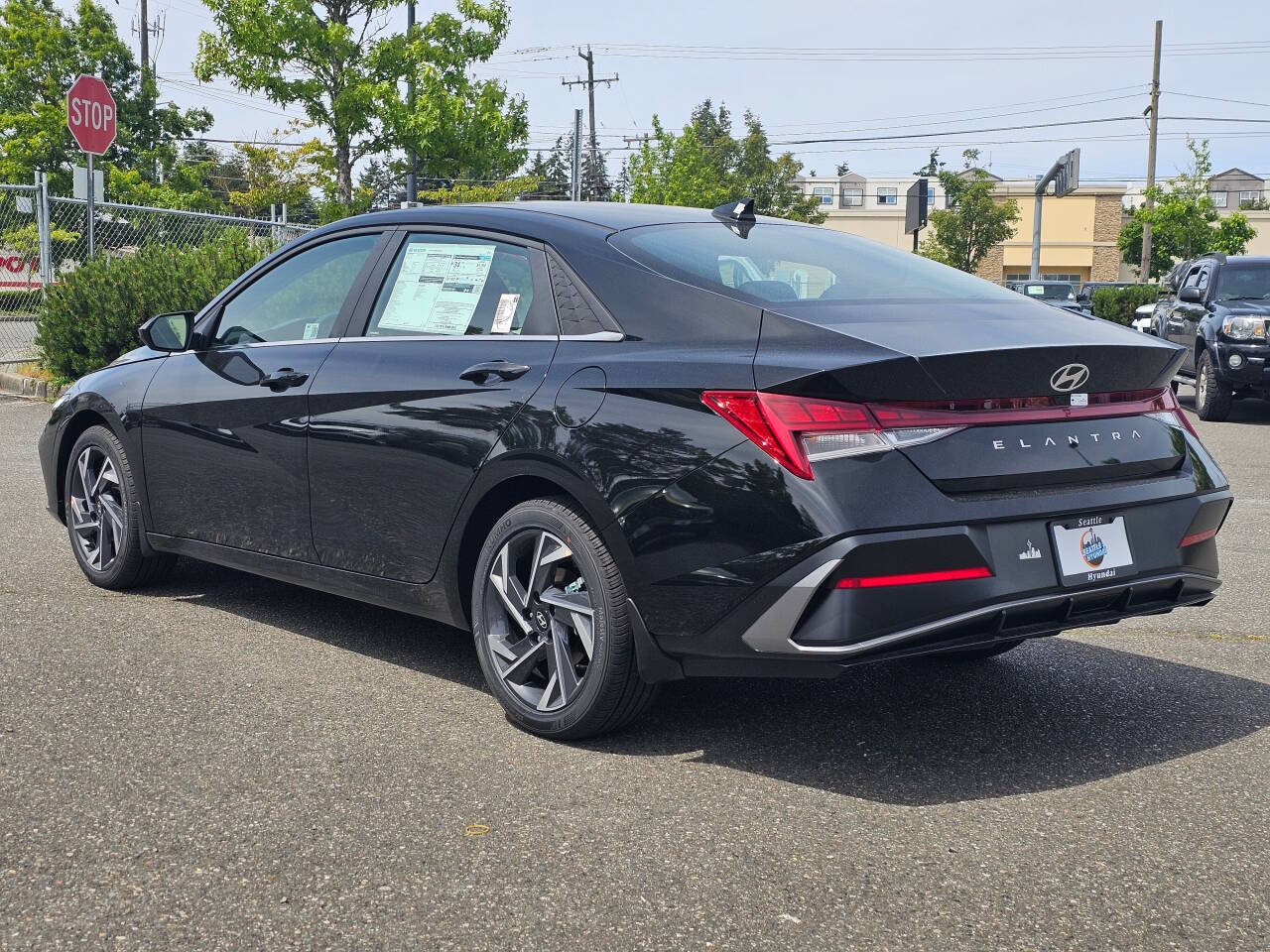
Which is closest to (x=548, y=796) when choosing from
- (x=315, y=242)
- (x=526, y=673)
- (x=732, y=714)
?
(x=526, y=673)

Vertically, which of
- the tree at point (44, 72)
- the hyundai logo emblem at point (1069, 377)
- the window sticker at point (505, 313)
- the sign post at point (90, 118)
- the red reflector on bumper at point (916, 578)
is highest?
the tree at point (44, 72)

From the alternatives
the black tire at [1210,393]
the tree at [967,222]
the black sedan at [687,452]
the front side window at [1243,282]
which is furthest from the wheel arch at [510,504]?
the tree at [967,222]

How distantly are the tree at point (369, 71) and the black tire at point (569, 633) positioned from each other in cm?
2653

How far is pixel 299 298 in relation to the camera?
5.18m

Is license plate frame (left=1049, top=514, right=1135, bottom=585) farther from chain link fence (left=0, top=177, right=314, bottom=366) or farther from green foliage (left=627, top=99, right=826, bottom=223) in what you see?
green foliage (left=627, top=99, right=826, bottom=223)

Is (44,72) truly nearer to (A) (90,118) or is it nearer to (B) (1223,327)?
(A) (90,118)

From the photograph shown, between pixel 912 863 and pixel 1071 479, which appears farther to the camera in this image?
pixel 1071 479

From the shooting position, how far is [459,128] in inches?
1197

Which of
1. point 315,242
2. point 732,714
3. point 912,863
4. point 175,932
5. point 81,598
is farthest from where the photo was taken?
point 81,598

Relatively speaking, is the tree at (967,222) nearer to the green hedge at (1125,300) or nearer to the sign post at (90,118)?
the green hedge at (1125,300)

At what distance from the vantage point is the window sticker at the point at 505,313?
429 cm

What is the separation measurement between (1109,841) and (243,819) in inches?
80.1

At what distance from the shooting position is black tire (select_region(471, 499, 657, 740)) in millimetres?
3752

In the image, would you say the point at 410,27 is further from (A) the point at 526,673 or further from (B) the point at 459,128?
(A) the point at 526,673
